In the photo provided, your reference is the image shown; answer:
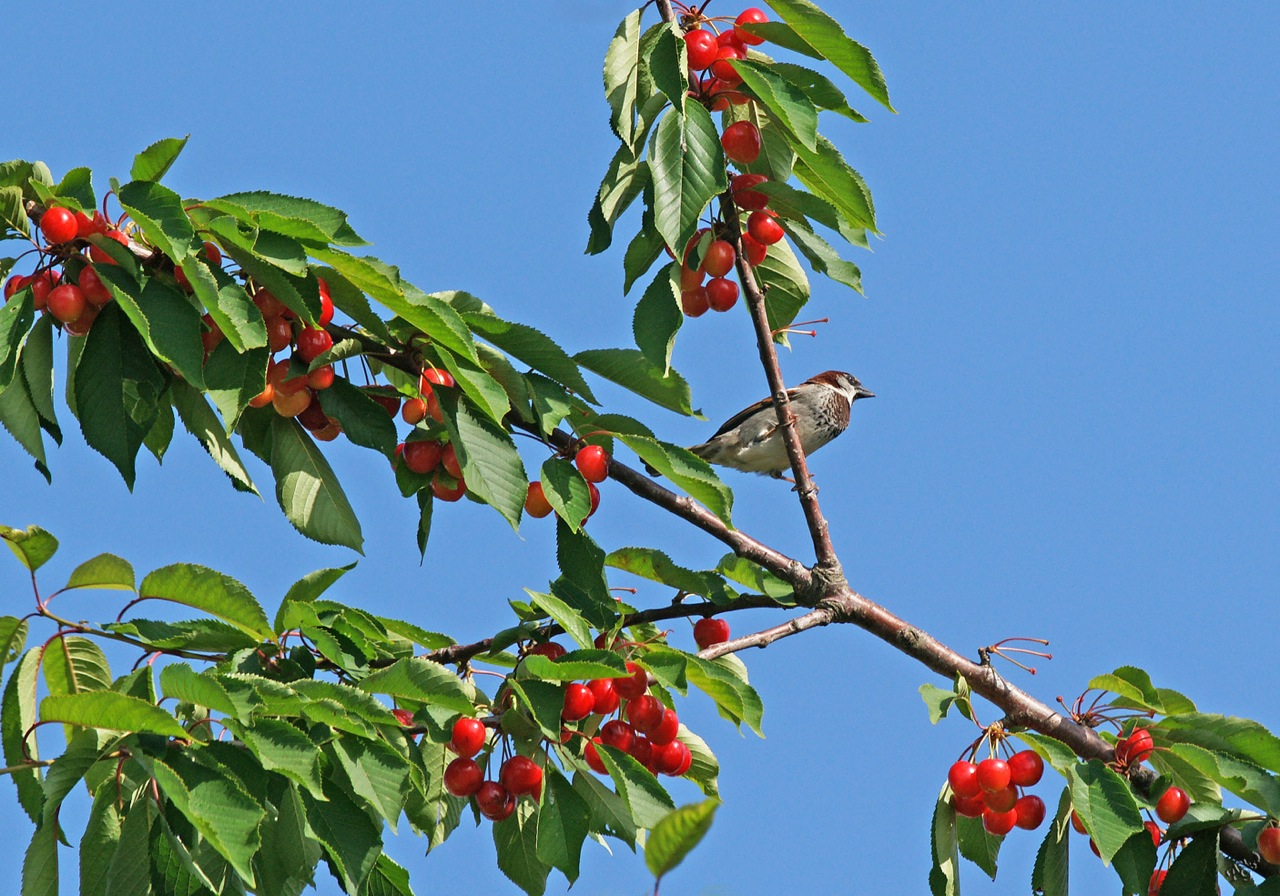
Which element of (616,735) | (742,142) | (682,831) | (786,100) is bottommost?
(682,831)

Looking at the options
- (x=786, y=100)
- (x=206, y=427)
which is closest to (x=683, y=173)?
(x=786, y=100)

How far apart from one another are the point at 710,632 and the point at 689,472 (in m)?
0.87

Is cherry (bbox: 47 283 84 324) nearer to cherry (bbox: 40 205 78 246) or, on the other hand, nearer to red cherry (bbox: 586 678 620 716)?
cherry (bbox: 40 205 78 246)

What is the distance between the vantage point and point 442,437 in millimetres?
3553

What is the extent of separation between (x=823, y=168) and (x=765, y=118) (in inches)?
10.8

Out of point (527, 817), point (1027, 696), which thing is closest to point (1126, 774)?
point (1027, 696)

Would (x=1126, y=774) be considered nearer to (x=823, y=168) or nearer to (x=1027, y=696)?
(x=1027, y=696)

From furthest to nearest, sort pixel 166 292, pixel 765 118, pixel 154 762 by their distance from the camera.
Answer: pixel 765 118 → pixel 166 292 → pixel 154 762

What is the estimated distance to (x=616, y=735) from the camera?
3426 millimetres

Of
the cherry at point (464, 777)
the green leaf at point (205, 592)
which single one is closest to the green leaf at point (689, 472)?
the cherry at point (464, 777)

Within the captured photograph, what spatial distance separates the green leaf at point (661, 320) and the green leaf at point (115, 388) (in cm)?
126

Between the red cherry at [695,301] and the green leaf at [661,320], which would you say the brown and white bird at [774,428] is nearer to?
the red cherry at [695,301]

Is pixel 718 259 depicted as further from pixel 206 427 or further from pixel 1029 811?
pixel 1029 811

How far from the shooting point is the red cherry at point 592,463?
3484mm
